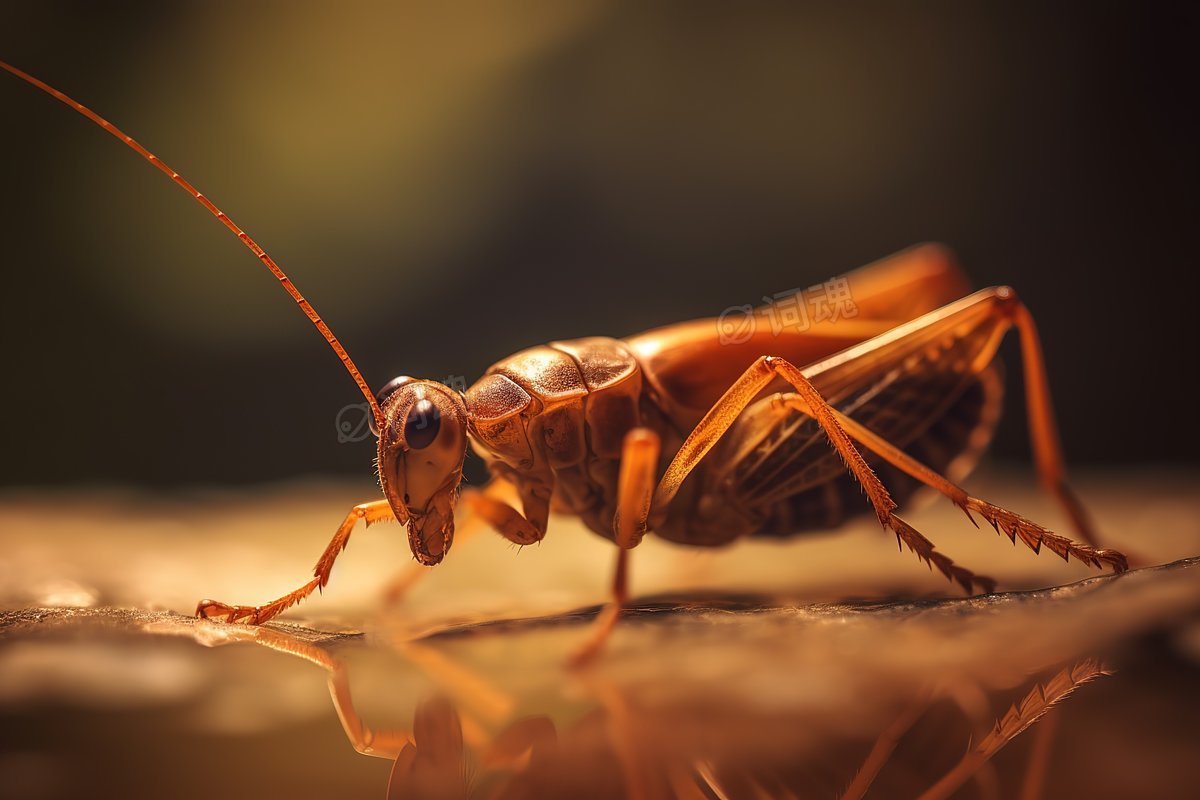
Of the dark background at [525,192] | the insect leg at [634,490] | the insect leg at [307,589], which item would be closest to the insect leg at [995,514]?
the insect leg at [634,490]

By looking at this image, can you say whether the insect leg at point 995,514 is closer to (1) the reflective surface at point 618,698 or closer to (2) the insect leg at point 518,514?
(1) the reflective surface at point 618,698

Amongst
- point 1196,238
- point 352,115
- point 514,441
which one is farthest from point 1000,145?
point 514,441

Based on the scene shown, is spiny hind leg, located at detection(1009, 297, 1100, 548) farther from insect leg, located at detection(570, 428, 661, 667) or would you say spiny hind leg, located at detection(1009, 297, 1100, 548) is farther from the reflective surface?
insect leg, located at detection(570, 428, 661, 667)

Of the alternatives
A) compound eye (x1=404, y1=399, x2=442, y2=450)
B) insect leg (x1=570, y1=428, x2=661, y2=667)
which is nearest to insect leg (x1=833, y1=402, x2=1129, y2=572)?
insect leg (x1=570, y1=428, x2=661, y2=667)

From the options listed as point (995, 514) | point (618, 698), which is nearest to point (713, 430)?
point (995, 514)

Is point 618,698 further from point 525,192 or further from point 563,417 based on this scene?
point 525,192

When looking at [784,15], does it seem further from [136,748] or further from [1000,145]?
[136,748]
